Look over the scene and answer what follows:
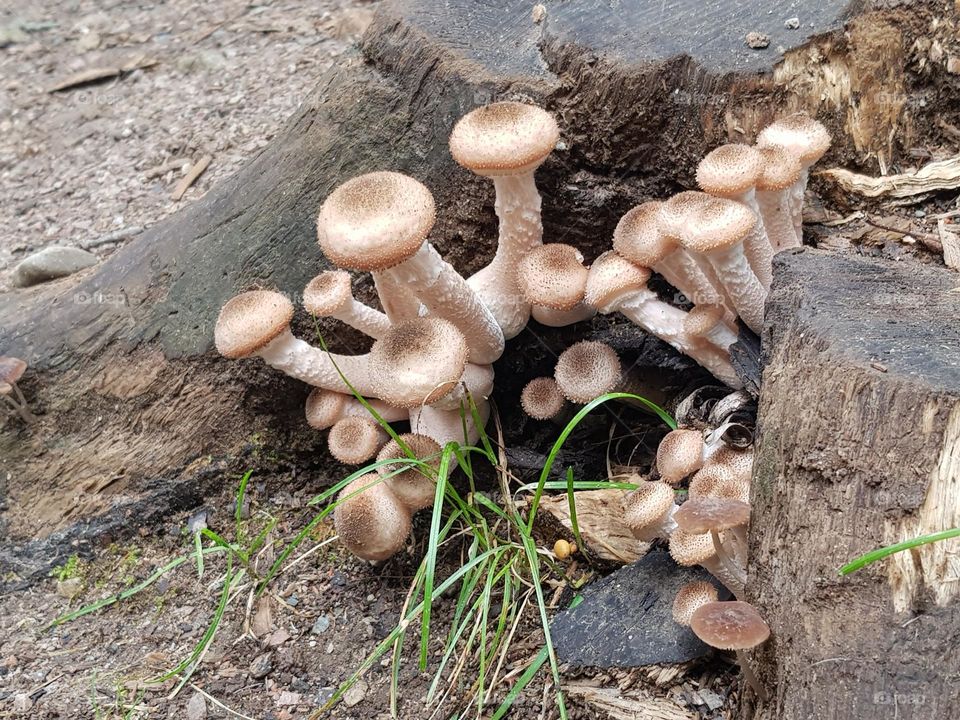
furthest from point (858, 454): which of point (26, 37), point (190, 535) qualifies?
point (26, 37)

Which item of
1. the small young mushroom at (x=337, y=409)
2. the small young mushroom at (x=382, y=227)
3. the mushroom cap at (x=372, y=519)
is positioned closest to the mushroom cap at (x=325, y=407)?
the small young mushroom at (x=337, y=409)

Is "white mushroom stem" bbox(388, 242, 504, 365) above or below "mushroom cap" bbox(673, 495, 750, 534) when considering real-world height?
above

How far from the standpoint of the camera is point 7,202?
5.21 meters

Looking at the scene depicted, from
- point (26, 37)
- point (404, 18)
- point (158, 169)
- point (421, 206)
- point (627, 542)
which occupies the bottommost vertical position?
point (627, 542)

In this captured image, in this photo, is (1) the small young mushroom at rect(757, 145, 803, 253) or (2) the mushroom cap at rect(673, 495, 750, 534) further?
(1) the small young mushroom at rect(757, 145, 803, 253)

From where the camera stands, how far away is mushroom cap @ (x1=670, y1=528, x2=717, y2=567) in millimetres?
2164

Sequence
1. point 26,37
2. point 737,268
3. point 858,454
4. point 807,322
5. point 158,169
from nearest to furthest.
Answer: point 858,454 < point 807,322 < point 737,268 < point 158,169 < point 26,37

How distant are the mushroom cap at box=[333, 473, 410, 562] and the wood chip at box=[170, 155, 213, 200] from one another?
2.99 metres

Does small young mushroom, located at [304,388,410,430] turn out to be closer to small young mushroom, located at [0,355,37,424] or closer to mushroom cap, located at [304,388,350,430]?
mushroom cap, located at [304,388,350,430]

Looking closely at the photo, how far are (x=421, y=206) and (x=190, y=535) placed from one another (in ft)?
5.40

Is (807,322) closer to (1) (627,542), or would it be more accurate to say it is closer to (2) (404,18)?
(1) (627,542)

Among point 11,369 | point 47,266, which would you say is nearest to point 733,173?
point 11,369

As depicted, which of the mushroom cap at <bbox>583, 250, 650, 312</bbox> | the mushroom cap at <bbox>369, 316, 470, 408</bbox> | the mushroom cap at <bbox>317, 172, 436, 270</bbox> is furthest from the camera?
the mushroom cap at <bbox>583, 250, 650, 312</bbox>

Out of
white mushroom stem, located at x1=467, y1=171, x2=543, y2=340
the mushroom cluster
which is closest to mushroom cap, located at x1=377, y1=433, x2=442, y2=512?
the mushroom cluster
